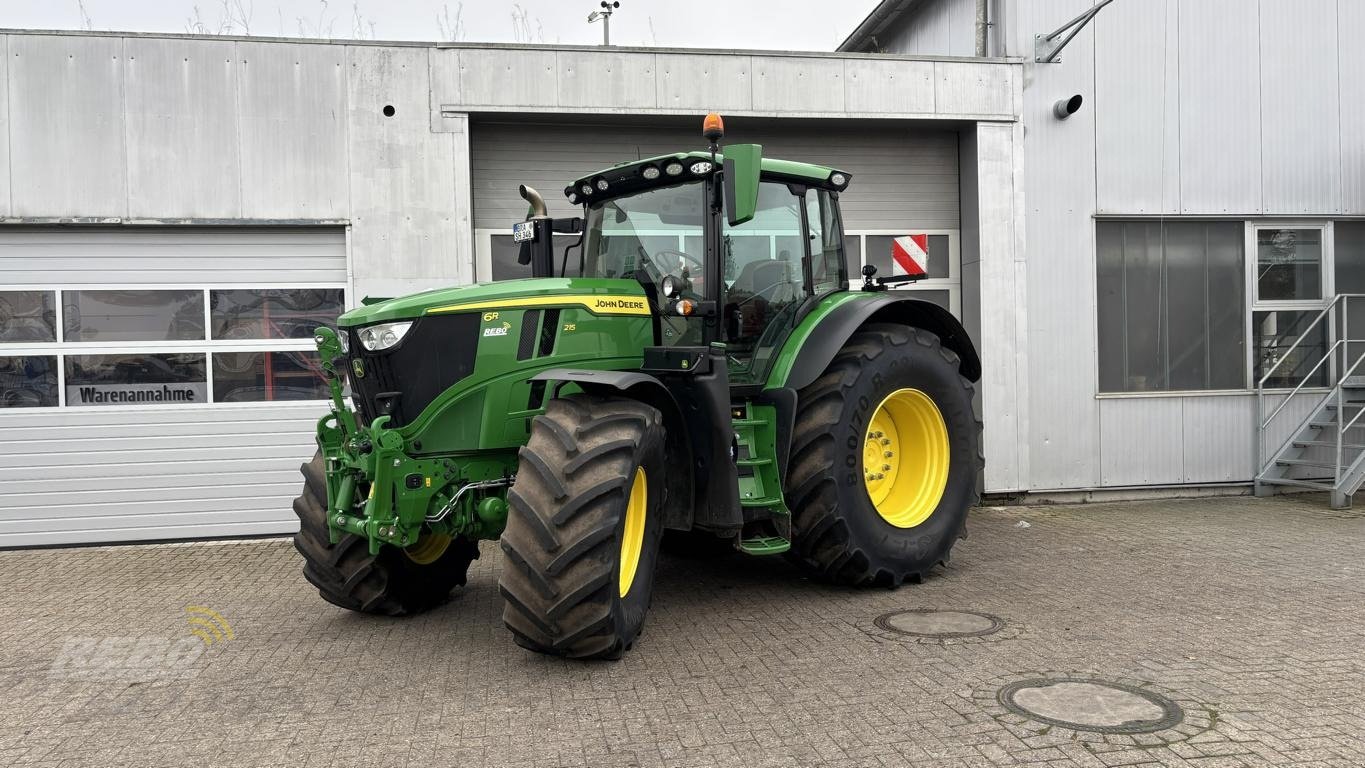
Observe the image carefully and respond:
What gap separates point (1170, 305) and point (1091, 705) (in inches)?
Result: 272

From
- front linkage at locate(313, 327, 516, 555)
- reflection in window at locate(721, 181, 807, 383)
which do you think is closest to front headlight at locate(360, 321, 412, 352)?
front linkage at locate(313, 327, 516, 555)

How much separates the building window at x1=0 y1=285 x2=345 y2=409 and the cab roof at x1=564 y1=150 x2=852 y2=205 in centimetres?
342

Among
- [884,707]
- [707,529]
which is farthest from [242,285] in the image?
[884,707]

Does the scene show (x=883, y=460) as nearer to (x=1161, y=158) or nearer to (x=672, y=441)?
(x=672, y=441)

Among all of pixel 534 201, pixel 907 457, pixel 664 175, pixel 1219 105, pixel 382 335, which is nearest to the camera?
pixel 382 335

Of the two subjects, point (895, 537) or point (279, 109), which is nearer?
point (895, 537)

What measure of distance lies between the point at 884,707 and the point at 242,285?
6659 mm

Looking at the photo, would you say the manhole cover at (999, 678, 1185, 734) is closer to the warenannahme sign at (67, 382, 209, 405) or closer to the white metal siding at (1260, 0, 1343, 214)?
the warenannahme sign at (67, 382, 209, 405)

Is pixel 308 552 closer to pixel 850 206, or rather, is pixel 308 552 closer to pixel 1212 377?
pixel 850 206

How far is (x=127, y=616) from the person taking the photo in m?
5.96

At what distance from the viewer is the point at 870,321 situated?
6434 mm

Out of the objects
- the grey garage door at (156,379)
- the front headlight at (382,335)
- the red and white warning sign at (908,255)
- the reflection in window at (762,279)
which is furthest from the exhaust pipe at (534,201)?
the red and white warning sign at (908,255)

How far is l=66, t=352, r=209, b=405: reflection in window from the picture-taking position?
26.9 ft

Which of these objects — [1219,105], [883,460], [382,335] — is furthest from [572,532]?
[1219,105]
